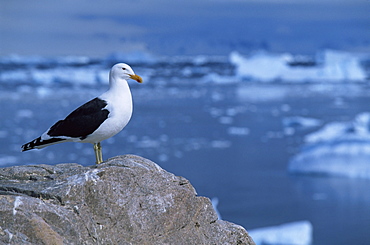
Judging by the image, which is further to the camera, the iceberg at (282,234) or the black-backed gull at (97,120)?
the iceberg at (282,234)

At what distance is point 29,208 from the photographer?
240 centimetres

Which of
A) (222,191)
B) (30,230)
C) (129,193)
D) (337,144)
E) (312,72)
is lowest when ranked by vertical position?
(30,230)

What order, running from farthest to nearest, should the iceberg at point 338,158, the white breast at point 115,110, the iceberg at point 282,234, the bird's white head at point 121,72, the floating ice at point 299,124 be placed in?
the floating ice at point 299,124 < the iceberg at point 338,158 < the iceberg at point 282,234 < the bird's white head at point 121,72 < the white breast at point 115,110

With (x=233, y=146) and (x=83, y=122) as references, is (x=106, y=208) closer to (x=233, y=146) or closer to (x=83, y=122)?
(x=83, y=122)

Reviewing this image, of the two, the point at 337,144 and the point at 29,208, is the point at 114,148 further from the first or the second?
the point at 29,208

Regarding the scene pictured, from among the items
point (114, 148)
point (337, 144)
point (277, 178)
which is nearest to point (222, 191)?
point (277, 178)

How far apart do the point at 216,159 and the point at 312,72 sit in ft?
59.7

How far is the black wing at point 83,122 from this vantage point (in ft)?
11.4

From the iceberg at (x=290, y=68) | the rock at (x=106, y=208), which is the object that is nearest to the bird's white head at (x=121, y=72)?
the rock at (x=106, y=208)

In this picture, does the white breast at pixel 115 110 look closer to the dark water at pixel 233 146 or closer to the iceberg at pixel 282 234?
the iceberg at pixel 282 234

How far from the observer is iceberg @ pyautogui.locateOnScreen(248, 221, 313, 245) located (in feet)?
28.8

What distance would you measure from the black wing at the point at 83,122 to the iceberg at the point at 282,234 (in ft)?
19.0

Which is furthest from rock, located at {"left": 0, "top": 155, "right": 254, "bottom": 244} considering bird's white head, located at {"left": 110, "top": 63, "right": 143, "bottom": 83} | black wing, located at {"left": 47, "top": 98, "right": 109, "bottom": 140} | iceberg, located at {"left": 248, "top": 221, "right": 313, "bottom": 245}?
iceberg, located at {"left": 248, "top": 221, "right": 313, "bottom": 245}

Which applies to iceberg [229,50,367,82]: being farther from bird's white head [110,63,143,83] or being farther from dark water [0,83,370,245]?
bird's white head [110,63,143,83]
